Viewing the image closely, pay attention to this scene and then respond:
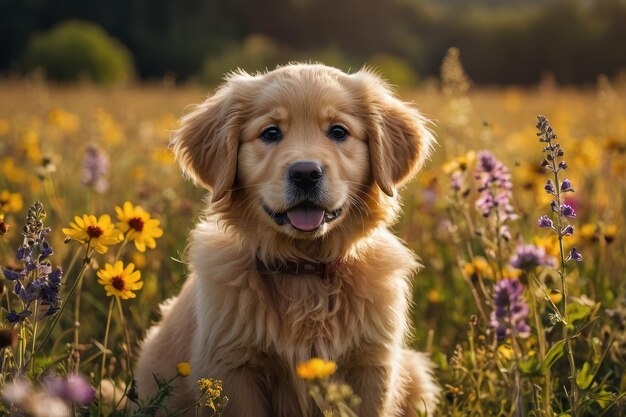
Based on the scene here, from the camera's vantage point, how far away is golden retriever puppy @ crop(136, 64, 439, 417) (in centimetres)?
239

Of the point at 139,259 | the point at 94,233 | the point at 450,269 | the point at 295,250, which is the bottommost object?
the point at 139,259

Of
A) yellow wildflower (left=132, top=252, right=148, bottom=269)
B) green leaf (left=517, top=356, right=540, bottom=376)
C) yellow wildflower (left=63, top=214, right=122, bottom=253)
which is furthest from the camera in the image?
yellow wildflower (left=132, top=252, right=148, bottom=269)

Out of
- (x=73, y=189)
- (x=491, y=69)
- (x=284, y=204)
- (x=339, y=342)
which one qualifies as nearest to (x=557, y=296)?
(x=339, y=342)

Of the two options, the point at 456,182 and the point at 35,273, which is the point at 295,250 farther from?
the point at 35,273

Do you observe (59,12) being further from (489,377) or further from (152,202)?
(489,377)

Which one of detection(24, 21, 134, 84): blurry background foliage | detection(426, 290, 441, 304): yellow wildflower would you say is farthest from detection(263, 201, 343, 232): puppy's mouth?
detection(24, 21, 134, 84): blurry background foliage

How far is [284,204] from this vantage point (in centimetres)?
242

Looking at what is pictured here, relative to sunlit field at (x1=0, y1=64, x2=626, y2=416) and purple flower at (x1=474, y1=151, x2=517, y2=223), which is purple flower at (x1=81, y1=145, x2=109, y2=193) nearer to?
sunlit field at (x1=0, y1=64, x2=626, y2=416)

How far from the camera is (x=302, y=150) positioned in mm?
2438

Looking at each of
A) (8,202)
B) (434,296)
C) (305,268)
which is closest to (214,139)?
(305,268)

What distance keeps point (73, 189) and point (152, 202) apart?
2.47 ft

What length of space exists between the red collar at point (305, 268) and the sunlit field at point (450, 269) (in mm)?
338

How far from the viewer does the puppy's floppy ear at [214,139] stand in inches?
103

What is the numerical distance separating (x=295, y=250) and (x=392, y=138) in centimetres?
59
